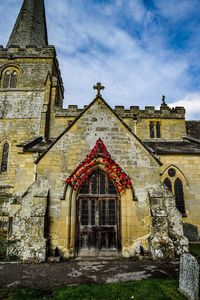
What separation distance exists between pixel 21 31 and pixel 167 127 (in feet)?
65.4

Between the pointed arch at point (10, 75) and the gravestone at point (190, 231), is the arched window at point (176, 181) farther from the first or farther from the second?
the pointed arch at point (10, 75)

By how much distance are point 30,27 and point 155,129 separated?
18508 mm

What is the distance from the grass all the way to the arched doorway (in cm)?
423

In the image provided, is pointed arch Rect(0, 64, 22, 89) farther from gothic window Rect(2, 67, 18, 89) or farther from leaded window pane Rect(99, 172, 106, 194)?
leaded window pane Rect(99, 172, 106, 194)

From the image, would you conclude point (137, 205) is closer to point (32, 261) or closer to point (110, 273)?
point (110, 273)

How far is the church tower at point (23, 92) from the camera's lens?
22.8m

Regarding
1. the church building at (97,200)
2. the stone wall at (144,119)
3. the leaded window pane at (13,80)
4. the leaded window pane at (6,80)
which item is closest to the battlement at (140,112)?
the stone wall at (144,119)

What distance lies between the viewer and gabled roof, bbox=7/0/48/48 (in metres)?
28.0

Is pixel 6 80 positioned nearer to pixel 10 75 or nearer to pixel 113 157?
pixel 10 75

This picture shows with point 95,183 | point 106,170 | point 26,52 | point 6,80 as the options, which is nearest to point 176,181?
point 106,170

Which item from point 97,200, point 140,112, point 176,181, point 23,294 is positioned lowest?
point 23,294

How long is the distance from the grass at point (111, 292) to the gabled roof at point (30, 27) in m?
26.9

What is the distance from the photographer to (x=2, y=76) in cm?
2608

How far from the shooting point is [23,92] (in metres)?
24.9
